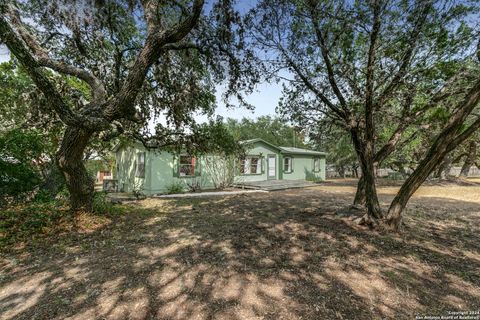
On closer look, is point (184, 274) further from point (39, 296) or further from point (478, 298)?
point (478, 298)

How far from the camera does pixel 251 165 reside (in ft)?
51.8

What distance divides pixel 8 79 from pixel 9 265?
322 inches

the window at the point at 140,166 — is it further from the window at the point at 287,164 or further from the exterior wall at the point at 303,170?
the window at the point at 287,164

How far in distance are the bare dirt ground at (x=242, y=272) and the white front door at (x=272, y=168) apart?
11.3m

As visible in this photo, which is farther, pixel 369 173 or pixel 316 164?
pixel 316 164

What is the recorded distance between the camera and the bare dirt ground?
233 cm

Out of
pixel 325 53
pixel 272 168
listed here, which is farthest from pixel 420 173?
pixel 272 168

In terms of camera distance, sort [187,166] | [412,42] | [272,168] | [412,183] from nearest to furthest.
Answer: [412,42] → [412,183] → [187,166] → [272,168]

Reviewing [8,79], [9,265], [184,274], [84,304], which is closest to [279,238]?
[184,274]

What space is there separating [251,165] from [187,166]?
16.7 feet

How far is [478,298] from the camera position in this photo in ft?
8.29

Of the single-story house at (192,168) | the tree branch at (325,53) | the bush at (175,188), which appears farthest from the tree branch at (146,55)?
the bush at (175,188)

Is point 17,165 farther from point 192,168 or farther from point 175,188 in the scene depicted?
point 192,168

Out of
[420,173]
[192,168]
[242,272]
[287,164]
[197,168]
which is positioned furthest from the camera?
[287,164]
